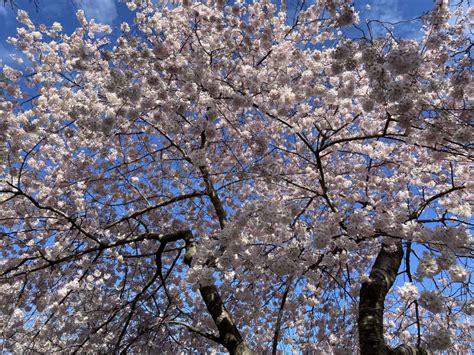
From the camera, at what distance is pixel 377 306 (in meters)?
5.63

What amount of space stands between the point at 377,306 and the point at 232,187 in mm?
3561

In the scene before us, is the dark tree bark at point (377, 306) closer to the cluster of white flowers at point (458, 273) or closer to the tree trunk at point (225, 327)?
the cluster of white flowers at point (458, 273)

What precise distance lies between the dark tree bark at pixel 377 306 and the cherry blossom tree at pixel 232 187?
0.02 meters

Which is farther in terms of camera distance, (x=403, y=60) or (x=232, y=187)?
(x=232, y=187)

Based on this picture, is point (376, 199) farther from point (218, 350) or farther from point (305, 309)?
point (218, 350)

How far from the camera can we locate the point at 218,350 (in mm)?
7699

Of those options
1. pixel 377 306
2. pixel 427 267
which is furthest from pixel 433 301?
pixel 377 306

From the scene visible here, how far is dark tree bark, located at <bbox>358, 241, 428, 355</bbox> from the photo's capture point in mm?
5117

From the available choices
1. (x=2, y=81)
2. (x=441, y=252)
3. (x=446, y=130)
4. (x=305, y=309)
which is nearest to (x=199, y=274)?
(x=441, y=252)

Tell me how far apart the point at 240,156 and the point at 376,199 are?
260cm

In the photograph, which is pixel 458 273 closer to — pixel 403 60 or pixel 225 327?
pixel 403 60

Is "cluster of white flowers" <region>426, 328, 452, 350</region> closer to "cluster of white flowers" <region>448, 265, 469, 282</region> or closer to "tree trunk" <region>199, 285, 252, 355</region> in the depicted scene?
"cluster of white flowers" <region>448, 265, 469, 282</region>

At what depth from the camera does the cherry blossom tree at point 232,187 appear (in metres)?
4.81

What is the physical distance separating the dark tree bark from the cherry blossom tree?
0.08 ft
